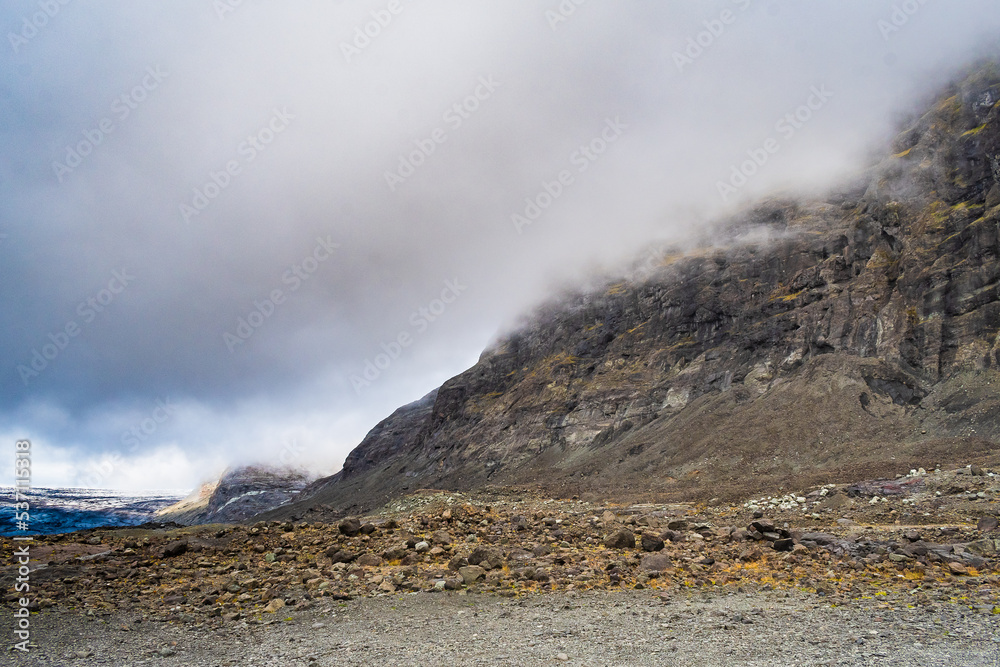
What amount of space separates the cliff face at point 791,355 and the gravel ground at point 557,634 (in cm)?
3403

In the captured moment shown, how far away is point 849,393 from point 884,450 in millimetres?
11838

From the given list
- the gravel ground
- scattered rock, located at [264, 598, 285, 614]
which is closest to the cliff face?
the gravel ground

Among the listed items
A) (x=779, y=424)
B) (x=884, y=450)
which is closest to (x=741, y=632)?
(x=884, y=450)

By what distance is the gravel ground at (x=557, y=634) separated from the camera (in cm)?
766

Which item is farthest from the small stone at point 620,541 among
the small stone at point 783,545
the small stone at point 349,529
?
the small stone at point 349,529

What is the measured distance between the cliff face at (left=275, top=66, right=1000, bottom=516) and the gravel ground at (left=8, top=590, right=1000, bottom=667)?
34031mm

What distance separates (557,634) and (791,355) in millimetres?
66819

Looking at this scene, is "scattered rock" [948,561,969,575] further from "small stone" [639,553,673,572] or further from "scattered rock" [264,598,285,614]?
"scattered rock" [264,598,285,614]

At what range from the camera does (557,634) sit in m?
8.76

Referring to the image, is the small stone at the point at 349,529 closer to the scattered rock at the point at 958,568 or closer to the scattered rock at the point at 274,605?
the scattered rock at the point at 274,605

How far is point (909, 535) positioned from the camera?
16.1m

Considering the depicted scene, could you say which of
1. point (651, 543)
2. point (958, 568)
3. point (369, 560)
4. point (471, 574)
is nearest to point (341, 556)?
point (369, 560)

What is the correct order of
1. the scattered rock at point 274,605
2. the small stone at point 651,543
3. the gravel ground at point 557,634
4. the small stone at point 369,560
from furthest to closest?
the small stone at point 651,543, the small stone at point 369,560, the scattered rock at point 274,605, the gravel ground at point 557,634

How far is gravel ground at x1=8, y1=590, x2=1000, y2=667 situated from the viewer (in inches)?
302
